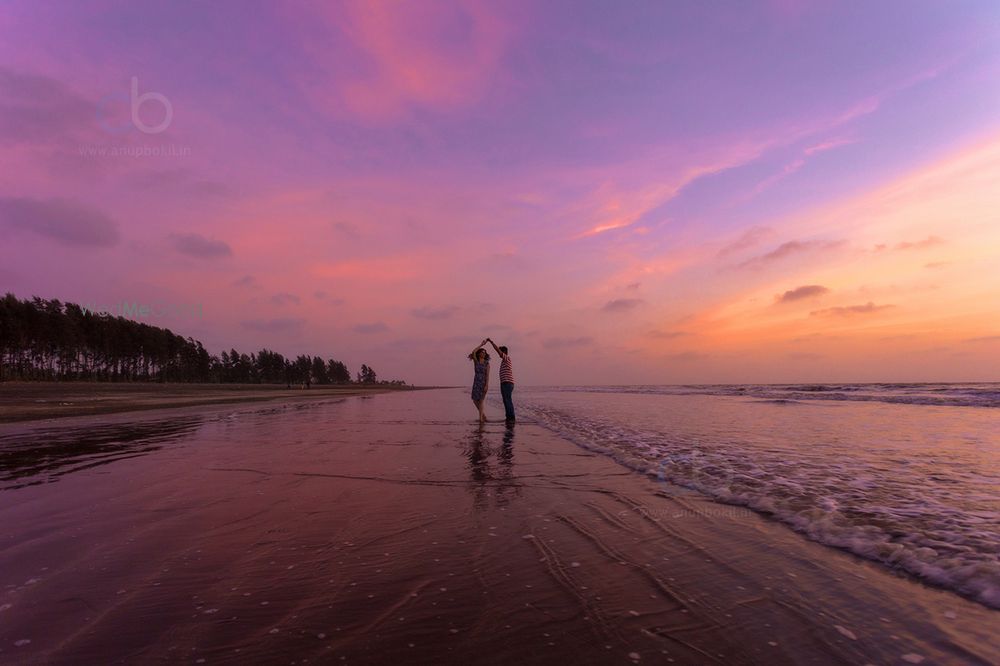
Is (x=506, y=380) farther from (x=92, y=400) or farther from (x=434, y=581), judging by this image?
(x=92, y=400)

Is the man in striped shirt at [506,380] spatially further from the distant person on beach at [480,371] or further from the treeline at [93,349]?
the treeline at [93,349]

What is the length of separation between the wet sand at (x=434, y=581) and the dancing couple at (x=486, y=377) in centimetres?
1065

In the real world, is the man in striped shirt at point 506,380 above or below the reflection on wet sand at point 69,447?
above

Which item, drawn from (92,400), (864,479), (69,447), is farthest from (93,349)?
(864,479)

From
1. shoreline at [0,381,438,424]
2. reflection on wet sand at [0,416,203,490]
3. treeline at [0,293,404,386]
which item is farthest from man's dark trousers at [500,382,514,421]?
treeline at [0,293,404,386]

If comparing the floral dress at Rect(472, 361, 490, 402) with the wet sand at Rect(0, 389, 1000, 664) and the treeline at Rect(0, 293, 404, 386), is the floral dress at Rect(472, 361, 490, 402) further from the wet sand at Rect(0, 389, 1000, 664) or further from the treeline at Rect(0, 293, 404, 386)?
the treeline at Rect(0, 293, 404, 386)

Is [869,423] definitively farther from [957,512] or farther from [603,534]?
[603,534]

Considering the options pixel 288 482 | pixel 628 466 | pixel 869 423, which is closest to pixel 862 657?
pixel 628 466

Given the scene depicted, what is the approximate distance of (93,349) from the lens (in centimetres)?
9525

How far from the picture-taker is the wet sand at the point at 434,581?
9.60 ft

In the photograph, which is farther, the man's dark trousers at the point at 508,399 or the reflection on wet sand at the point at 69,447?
the man's dark trousers at the point at 508,399

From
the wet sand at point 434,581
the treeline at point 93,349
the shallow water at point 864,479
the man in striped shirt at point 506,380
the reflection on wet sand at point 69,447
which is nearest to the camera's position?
the wet sand at point 434,581

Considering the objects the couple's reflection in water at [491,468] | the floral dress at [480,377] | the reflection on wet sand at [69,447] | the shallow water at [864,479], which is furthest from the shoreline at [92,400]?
the shallow water at [864,479]

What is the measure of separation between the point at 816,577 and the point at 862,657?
137 cm
